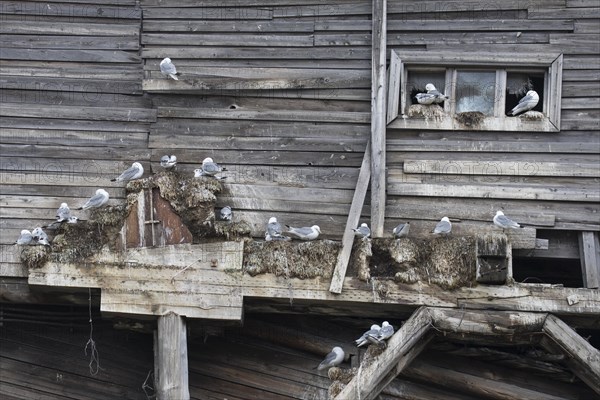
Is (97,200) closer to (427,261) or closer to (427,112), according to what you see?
(427,261)

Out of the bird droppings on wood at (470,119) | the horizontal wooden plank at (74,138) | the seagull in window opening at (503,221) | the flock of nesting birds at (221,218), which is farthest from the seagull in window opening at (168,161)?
the seagull in window opening at (503,221)

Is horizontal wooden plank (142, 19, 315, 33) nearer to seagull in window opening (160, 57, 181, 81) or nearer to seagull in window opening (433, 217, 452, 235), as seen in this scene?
seagull in window opening (160, 57, 181, 81)

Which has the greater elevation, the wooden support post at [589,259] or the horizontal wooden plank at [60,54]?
the horizontal wooden plank at [60,54]

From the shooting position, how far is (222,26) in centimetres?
1364

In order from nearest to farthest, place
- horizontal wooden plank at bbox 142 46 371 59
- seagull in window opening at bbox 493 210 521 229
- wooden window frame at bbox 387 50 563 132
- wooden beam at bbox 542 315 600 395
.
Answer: wooden beam at bbox 542 315 600 395 < seagull in window opening at bbox 493 210 521 229 < wooden window frame at bbox 387 50 563 132 < horizontal wooden plank at bbox 142 46 371 59

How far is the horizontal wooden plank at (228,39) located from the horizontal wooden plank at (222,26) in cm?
A: 6

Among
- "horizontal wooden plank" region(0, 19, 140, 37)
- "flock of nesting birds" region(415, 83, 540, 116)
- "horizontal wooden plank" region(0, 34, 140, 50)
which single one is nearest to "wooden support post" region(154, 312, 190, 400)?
"horizontal wooden plank" region(0, 34, 140, 50)

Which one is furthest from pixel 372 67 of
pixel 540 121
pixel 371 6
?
pixel 540 121

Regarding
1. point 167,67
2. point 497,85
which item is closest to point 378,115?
point 497,85

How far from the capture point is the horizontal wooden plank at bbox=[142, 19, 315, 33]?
44.5 ft

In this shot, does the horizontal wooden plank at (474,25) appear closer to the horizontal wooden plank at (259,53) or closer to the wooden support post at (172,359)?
the horizontal wooden plank at (259,53)

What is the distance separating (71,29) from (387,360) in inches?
221

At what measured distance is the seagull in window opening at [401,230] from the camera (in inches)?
500

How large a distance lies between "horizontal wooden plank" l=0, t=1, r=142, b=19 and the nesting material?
13.7 ft
